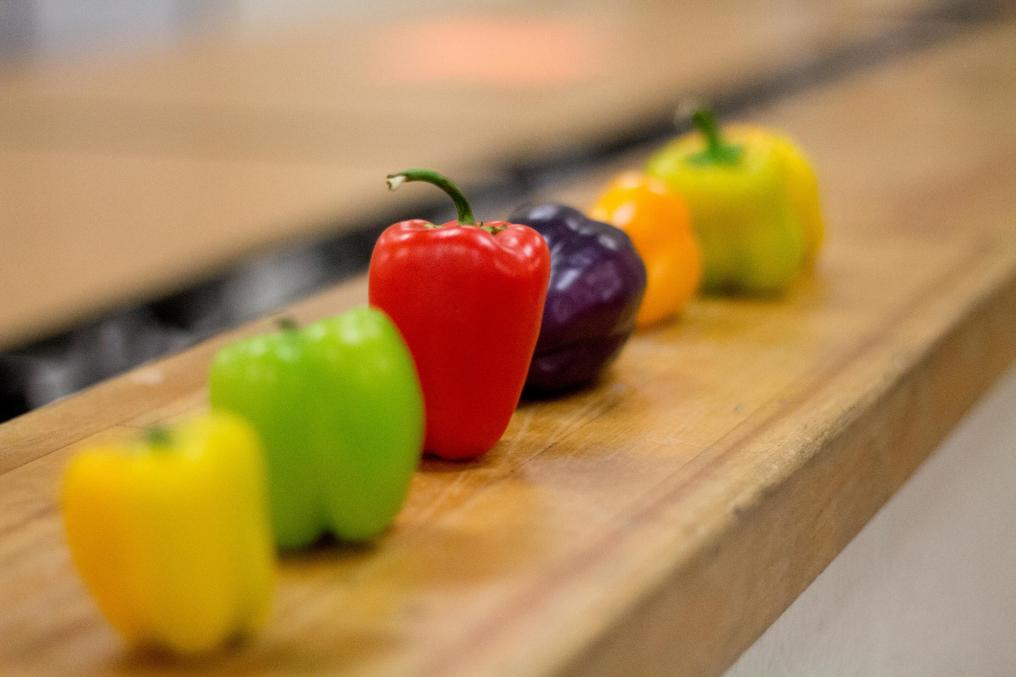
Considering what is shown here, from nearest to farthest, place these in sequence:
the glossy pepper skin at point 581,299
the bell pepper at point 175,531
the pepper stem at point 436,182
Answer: the bell pepper at point 175,531
the pepper stem at point 436,182
the glossy pepper skin at point 581,299

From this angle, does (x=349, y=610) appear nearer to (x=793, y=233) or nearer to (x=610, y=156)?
(x=793, y=233)

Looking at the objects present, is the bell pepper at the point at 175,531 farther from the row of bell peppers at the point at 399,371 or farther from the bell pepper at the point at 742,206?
the bell pepper at the point at 742,206

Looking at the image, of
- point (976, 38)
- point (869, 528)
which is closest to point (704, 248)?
point (869, 528)

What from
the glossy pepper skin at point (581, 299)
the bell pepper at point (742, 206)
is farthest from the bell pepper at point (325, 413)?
the bell pepper at point (742, 206)

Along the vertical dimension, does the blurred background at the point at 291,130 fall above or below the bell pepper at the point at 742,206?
below

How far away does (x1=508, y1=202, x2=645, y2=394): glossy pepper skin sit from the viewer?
0.89 meters

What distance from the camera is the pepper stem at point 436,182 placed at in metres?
0.74

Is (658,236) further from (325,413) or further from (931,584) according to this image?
(325,413)

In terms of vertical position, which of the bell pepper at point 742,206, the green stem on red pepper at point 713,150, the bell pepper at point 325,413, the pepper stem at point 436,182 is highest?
the pepper stem at point 436,182

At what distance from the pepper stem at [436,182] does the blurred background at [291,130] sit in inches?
27.9

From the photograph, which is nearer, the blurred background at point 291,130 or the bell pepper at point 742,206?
the bell pepper at point 742,206

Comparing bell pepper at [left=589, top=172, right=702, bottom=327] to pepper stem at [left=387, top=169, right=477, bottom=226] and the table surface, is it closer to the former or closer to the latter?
pepper stem at [left=387, top=169, right=477, bottom=226]

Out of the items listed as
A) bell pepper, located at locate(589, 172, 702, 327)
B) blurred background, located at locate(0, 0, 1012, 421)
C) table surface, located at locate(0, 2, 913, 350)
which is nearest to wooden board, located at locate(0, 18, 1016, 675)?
bell pepper, located at locate(589, 172, 702, 327)

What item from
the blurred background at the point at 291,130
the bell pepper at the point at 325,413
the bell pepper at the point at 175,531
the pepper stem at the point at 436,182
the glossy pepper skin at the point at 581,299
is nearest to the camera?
the bell pepper at the point at 175,531
